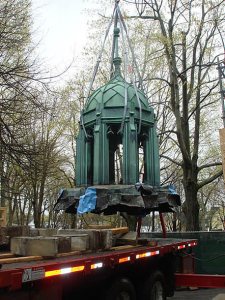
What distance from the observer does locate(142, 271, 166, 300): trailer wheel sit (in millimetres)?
7156

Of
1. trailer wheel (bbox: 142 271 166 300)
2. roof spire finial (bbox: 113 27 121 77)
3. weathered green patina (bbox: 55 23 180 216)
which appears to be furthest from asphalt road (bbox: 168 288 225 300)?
roof spire finial (bbox: 113 27 121 77)

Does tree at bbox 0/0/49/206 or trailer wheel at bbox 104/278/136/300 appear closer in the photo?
trailer wheel at bbox 104/278/136/300

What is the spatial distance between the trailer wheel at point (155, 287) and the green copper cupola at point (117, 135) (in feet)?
6.89

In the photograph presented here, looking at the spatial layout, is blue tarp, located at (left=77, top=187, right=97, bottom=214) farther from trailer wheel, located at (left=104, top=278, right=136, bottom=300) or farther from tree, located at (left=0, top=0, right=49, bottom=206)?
tree, located at (left=0, top=0, right=49, bottom=206)

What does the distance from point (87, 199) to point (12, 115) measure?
14.6 feet

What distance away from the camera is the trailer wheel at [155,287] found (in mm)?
7156

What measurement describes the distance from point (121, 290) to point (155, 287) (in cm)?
151

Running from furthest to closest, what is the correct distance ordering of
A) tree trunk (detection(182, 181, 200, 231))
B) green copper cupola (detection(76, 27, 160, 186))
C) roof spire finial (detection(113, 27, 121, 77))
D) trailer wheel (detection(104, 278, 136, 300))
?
tree trunk (detection(182, 181, 200, 231))
roof spire finial (detection(113, 27, 121, 77))
green copper cupola (detection(76, 27, 160, 186))
trailer wheel (detection(104, 278, 136, 300))

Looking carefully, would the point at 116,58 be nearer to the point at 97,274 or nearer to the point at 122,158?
the point at 122,158

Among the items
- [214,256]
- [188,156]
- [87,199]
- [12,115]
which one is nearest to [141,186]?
[87,199]

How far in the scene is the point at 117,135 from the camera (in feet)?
31.3

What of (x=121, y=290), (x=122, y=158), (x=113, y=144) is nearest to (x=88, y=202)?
(x=121, y=290)

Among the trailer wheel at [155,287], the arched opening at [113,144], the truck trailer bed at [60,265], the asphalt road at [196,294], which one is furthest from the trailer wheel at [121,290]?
the asphalt road at [196,294]

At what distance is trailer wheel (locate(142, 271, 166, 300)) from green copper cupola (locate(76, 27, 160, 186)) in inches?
82.7
